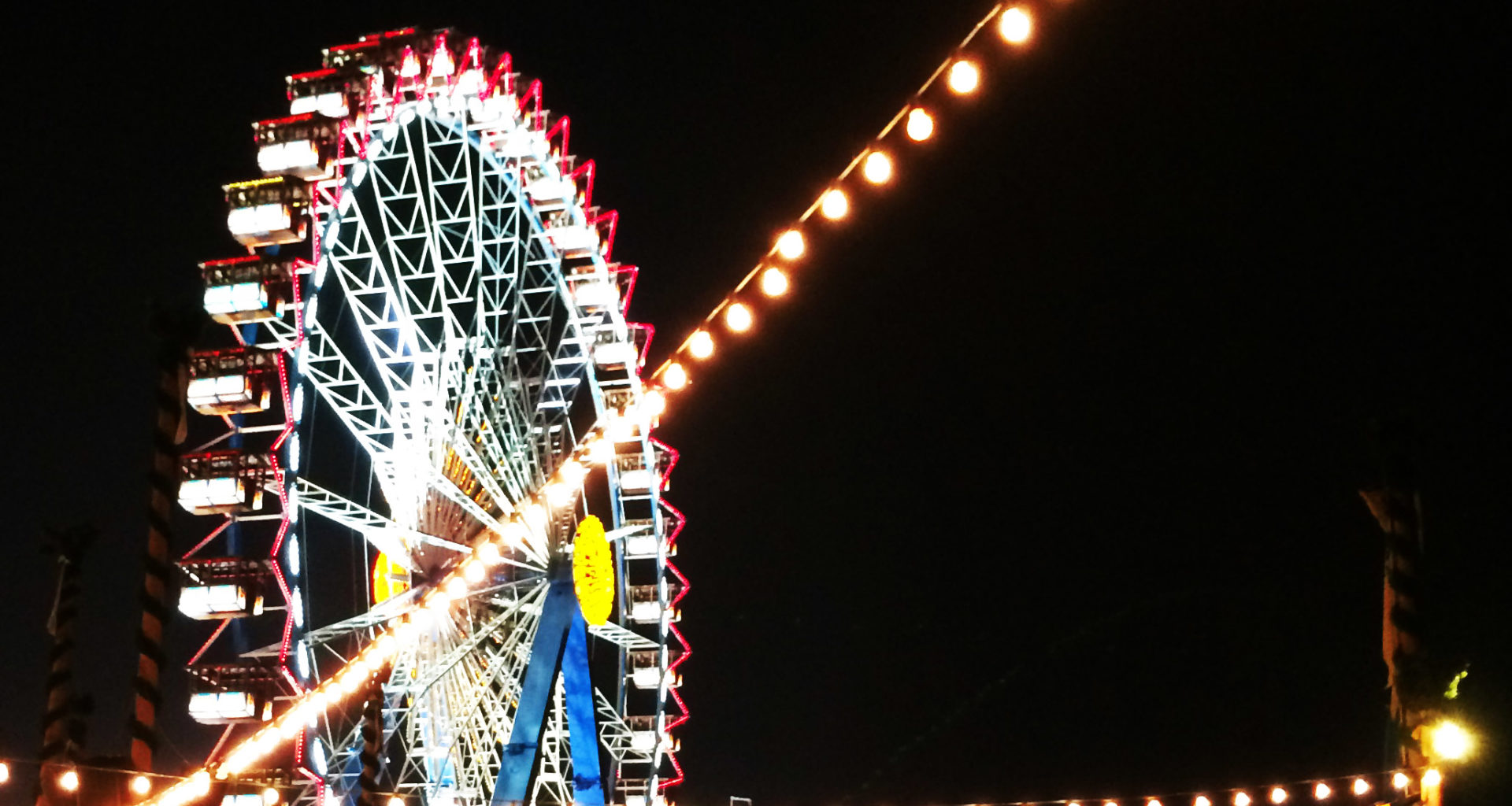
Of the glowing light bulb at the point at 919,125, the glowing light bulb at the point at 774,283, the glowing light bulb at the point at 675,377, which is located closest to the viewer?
the glowing light bulb at the point at 919,125

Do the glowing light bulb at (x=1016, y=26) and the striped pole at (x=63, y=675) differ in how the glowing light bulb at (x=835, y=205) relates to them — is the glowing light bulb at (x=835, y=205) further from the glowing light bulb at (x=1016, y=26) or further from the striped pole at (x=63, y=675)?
the striped pole at (x=63, y=675)

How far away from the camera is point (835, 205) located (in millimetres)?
6902

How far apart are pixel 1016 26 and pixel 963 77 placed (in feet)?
1.06

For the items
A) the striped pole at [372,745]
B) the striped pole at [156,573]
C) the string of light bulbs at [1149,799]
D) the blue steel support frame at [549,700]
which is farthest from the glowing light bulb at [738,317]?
the blue steel support frame at [549,700]

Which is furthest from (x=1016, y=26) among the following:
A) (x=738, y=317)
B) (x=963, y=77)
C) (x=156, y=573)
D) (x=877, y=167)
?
(x=156, y=573)

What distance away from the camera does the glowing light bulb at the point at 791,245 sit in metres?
7.15

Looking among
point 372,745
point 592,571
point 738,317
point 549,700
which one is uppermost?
point 592,571

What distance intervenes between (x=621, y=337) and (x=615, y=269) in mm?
917

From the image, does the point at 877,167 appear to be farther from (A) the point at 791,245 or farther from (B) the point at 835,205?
(A) the point at 791,245

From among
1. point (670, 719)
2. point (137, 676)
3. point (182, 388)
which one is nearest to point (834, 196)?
point (182, 388)

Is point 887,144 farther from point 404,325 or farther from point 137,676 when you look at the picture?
point 404,325

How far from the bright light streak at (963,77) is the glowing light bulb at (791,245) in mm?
1126

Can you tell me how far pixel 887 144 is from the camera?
21.8 feet

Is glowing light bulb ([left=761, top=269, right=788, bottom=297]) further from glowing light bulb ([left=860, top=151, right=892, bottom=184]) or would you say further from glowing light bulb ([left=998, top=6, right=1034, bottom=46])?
glowing light bulb ([left=998, top=6, right=1034, bottom=46])
